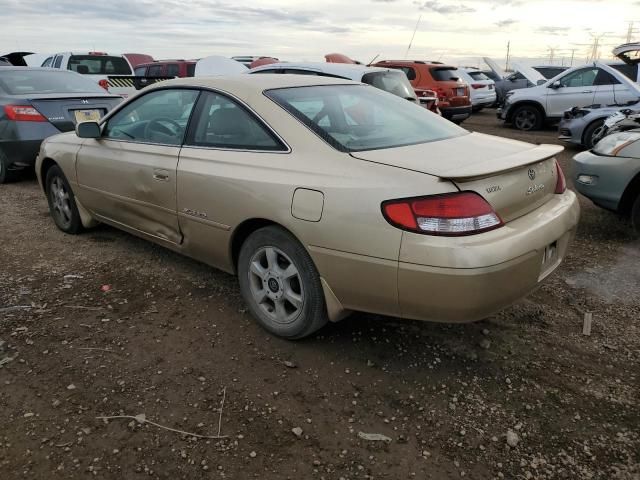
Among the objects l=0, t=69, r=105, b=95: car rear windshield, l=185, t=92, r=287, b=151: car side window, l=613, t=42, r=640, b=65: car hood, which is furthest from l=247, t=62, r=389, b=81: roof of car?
l=185, t=92, r=287, b=151: car side window

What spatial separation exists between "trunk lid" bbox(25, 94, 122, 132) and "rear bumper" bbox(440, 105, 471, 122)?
7894 mm

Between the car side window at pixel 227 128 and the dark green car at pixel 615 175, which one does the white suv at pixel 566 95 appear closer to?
the dark green car at pixel 615 175

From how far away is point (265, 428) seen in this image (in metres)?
2.40

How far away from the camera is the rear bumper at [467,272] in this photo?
2.32 m

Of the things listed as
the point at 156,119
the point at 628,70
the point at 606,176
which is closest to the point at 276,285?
the point at 156,119

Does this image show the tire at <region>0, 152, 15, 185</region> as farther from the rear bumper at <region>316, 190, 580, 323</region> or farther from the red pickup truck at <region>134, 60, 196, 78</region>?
the red pickup truck at <region>134, 60, 196, 78</region>

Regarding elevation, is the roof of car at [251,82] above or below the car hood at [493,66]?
below

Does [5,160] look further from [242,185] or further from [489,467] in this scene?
[489,467]

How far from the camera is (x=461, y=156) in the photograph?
2.71m

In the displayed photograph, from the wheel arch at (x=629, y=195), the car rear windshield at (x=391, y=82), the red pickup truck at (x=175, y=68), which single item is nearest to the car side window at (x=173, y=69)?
the red pickup truck at (x=175, y=68)

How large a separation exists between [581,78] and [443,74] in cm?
307

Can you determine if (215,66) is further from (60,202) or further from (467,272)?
(467,272)

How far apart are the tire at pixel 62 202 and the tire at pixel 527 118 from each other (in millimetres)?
10883

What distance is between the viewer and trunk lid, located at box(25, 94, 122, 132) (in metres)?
6.60
